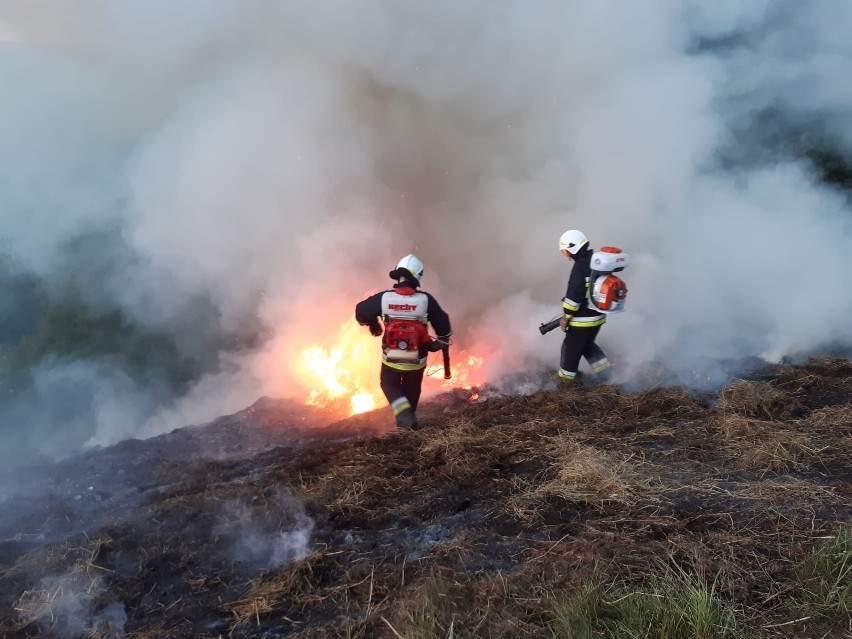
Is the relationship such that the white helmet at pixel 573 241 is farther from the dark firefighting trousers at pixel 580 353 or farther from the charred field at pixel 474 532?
the charred field at pixel 474 532

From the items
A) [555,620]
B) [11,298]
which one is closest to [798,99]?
[555,620]

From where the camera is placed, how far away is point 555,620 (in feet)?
8.61

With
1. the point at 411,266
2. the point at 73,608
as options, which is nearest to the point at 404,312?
the point at 411,266

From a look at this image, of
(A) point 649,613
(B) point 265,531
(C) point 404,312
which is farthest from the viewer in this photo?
(C) point 404,312

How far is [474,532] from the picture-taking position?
3729mm

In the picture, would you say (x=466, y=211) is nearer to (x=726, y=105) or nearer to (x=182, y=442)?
(x=726, y=105)

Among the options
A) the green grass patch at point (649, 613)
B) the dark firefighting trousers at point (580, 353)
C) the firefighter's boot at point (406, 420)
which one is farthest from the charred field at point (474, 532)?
the dark firefighting trousers at point (580, 353)

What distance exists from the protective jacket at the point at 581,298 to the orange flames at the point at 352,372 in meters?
1.60

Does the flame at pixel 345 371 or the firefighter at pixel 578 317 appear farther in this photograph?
the flame at pixel 345 371

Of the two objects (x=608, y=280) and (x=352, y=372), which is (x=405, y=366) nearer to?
(x=608, y=280)

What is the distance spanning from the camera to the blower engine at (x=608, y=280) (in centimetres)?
673

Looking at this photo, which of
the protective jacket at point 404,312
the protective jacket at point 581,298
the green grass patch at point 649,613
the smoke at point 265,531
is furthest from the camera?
the protective jacket at point 581,298

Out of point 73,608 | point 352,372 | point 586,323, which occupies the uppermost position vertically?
point 586,323

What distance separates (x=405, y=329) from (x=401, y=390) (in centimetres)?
68
